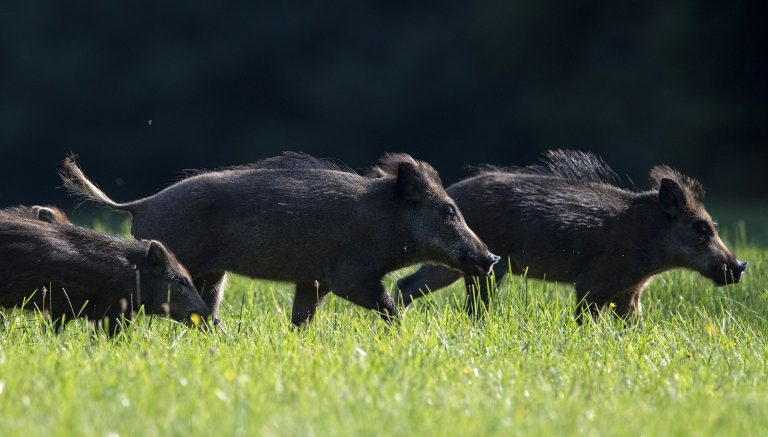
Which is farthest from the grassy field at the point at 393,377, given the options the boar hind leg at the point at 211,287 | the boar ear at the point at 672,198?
the boar ear at the point at 672,198

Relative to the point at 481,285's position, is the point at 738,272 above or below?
above

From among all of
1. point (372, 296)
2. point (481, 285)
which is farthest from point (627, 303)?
point (372, 296)

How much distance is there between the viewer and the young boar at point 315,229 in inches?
267

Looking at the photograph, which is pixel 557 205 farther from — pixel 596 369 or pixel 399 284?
pixel 596 369

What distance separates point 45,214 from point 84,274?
1.00 meters

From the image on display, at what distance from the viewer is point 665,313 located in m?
7.42

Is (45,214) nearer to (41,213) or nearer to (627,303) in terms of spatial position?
(41,213)

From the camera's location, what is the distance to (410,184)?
22.9ft

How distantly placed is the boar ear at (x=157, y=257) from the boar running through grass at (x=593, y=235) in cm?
181

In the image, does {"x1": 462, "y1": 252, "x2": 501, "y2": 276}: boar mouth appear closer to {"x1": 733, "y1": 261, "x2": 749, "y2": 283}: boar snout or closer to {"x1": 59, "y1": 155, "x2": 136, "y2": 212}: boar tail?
{"x1": 733, "y1": 261, "x2": 749, "y2": 283}: boar snout

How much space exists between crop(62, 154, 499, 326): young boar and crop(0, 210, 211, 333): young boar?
1.12ft

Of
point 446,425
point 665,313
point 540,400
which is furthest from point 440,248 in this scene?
point 446,425

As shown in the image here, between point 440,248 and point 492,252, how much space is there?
58 cm

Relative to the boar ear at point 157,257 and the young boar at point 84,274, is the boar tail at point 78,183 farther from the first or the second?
the boar ear at point 157,257
